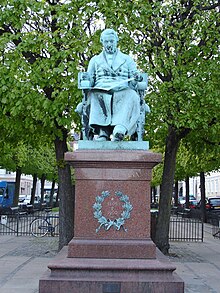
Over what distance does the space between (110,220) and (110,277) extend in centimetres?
96

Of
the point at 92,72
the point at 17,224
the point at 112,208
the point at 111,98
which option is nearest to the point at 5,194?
the point at 17,224

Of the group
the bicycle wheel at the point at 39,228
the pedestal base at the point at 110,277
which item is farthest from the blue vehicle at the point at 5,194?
the pedestal base at the point at 110,277

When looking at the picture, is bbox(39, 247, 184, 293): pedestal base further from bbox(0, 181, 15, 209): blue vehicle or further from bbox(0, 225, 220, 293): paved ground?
bbox(0, 181, 15, 209): blue vehicle

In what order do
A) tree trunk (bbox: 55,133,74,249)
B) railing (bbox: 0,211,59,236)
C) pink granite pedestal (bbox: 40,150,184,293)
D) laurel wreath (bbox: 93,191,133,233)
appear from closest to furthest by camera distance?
1. pink granite pedestal (bbox: 40,150,184,293)
2. laurel wreath (bbox: 93,191,133,233)
3. tree trunk (bbox: 55,133,74,249)
4. railing (bbox: 0,211,59,236)

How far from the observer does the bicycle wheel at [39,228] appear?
21.5 meters

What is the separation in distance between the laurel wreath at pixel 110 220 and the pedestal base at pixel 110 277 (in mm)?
613

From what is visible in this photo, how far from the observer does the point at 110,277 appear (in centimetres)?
730

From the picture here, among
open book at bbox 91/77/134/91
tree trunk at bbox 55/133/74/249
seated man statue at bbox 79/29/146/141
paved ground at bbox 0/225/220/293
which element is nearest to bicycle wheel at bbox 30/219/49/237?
paved ground at bbox 0/225/220/293

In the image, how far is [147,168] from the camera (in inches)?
312

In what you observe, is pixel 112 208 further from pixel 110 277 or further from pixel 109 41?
pixel 109 41

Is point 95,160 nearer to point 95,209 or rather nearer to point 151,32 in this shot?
point 95,209

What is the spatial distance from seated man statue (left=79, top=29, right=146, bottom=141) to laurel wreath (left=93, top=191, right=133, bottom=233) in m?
1.02

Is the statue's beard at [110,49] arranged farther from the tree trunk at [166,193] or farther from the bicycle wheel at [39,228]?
the bicycle wheel at [39,228]

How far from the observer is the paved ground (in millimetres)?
9781
